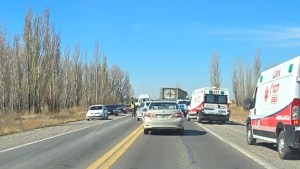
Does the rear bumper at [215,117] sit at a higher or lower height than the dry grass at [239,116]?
higher

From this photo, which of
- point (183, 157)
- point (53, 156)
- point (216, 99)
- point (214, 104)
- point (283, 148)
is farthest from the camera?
point (216, 99)

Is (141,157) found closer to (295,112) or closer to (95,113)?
(295,112)

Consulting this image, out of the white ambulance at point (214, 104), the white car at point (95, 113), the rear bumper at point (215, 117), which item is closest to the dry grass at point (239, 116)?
the rear bumper at point (215, 117)

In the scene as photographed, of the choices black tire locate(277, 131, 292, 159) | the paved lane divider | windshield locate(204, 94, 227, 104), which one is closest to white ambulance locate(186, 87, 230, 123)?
windshield locate(204, 94, 227, 104)

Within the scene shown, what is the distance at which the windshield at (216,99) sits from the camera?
3334 centimetres

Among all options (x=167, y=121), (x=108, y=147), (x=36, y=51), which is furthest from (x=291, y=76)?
(x=36, y=51)

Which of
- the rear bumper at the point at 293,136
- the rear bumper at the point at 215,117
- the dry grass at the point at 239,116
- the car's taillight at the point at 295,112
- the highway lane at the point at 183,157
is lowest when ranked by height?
the dry grass at the point at 239,116

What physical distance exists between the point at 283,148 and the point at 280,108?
1163 millimetres

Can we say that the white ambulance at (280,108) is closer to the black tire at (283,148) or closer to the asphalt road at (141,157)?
the black tire at (283,148)

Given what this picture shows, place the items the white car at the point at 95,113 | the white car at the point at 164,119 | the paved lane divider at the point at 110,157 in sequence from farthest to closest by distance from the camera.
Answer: the white car at the point at 95,113 → the white car at the point at 164,119 → the paved lane divider at the point at 110,157

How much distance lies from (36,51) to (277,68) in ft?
142

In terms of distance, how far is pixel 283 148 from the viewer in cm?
1267

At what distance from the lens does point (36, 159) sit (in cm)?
1279

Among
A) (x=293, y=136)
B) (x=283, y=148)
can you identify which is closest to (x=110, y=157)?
(x=283, y=148)
